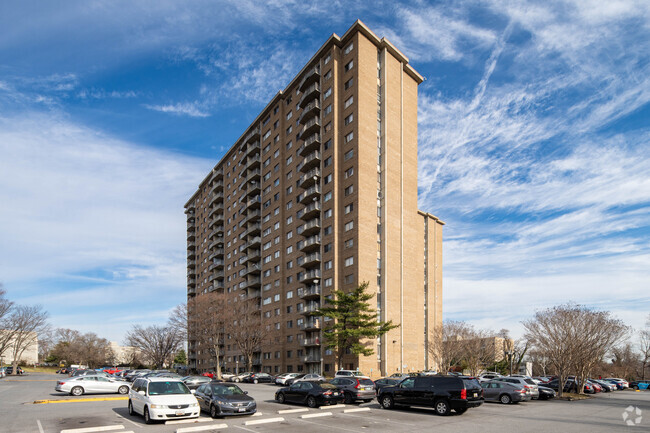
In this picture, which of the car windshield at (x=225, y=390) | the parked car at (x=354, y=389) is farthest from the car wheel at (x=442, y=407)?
the car windshield at (x=225, y=390)

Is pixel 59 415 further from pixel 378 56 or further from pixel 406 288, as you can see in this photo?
pixel 378 56

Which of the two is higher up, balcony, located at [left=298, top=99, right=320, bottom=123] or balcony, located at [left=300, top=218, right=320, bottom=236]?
balcony, located at [left=298, top=99, right=320, bottom=123]

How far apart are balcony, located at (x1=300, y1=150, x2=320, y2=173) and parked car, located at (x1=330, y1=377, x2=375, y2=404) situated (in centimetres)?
4610

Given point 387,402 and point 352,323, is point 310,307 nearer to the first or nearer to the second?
point 352,323

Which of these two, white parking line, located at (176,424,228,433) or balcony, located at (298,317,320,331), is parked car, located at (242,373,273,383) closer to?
balcony, located at (298,317,320,331)

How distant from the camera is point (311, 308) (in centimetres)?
6712

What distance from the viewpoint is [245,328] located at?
7212 cm

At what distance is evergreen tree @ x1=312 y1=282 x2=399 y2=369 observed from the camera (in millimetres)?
54219

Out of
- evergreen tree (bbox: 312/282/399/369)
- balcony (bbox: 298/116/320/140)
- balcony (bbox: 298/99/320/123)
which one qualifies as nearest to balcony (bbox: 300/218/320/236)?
balcony (bbox: 298/116/320/140)

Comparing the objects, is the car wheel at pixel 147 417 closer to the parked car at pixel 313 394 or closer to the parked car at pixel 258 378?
Answer: the parked car at pixel 313 394

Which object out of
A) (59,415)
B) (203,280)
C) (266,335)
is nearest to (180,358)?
(203,280)

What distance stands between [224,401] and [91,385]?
17423 millimetres

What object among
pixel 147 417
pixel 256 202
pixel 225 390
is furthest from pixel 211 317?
pixel 147 417

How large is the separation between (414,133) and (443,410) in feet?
190
